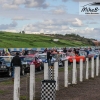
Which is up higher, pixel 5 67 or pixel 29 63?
pixel 5 67

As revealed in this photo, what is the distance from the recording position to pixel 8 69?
24.9 metres

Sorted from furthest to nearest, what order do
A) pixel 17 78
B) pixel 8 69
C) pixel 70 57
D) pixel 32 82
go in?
pixel 70 57, pixel 8 69, pixel 32 82, pixel 17 78

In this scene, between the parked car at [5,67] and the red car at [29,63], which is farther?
the red car at [29,63]

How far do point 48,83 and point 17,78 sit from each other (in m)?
1.09

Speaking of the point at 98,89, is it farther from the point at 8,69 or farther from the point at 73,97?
the point at 8,69

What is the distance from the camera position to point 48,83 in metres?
11.4

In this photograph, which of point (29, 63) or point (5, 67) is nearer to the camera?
point (5, 67)

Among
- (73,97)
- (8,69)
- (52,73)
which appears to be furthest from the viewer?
(8,69)

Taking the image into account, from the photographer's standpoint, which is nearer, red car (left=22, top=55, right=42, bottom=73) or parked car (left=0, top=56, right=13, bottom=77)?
parked car (left=0, top=56, right=13, bottom=77)

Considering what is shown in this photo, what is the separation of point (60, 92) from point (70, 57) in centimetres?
2773

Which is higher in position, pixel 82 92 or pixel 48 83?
pixel 48 83

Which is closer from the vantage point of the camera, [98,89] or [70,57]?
[98,89]

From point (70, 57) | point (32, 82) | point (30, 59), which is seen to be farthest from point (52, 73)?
point (70, 57)

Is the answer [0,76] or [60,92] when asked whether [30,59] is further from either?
[60,92]
